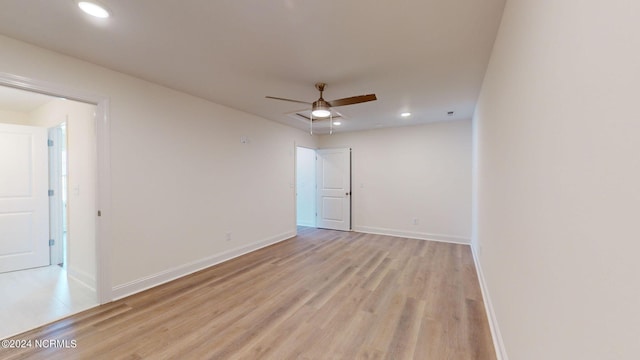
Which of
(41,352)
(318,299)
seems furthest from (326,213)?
(41,352)

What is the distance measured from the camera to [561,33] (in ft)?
2.80

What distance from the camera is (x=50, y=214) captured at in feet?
12.5

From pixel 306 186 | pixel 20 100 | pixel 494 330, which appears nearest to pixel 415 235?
pixel 306 186

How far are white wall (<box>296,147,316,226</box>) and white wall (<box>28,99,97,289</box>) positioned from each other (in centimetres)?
444

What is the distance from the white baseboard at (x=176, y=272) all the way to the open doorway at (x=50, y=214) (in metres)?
0.24

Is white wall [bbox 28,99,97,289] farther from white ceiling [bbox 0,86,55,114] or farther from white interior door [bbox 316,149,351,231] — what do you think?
white interior door [bbox 316,149,351,231]

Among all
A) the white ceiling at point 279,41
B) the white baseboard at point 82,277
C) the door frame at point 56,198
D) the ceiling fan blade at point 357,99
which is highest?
the white ceiling at point 279,41

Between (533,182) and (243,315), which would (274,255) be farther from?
(533,182)

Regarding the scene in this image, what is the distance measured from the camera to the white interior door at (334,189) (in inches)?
244

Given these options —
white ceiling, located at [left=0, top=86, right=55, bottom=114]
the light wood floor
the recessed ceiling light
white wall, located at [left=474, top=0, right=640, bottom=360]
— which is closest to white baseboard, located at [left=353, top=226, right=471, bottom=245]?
the light wood floor

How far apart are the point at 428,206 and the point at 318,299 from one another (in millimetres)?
3514

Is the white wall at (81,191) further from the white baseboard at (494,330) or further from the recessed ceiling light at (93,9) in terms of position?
the white baseboard at (494,330)

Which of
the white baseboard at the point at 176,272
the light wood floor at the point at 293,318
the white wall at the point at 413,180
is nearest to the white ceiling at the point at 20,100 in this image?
the white baseboard at the point at 176,272

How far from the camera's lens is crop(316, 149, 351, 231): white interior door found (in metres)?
6.19
